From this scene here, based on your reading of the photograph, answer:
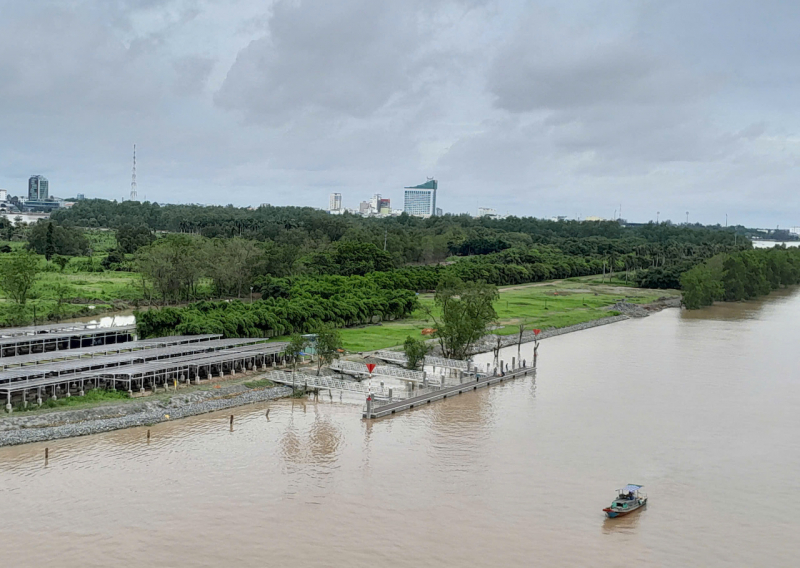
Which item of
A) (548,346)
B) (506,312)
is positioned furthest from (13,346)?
(506,312)

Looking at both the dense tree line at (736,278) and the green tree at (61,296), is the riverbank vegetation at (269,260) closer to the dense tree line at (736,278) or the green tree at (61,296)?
the green tree at (61,296)

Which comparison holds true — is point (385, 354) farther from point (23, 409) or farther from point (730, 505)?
point (730, 505)

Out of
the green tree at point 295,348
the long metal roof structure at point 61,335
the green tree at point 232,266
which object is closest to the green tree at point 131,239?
the green tree at point 232,266

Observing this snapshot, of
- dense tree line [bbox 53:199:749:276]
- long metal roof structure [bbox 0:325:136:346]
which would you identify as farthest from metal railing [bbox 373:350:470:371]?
dense tree line [bbox 53:199:749:276]

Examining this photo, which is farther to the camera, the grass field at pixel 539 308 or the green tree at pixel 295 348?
the grass field at pixel 539 308

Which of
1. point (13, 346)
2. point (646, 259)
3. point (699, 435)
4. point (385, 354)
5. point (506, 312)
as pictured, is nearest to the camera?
point (699, 435)

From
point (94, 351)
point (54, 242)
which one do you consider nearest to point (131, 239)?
point (54, 242)
